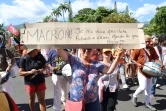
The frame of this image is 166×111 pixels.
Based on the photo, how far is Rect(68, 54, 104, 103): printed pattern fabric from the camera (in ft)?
9.89

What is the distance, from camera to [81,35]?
270cm

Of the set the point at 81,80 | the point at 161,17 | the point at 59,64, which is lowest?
the point at 81,80

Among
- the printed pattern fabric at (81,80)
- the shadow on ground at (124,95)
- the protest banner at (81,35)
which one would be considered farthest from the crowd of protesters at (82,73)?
the shadow on ground at (124,95)

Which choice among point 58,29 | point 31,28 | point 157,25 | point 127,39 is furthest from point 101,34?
point 157,25

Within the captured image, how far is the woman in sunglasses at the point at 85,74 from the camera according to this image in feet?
9.90

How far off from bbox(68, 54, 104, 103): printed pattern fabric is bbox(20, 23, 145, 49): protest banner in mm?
424

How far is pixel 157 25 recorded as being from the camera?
39969 millimetres

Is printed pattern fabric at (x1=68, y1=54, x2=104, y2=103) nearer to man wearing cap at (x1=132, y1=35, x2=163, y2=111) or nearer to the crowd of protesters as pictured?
the crowd of protesters

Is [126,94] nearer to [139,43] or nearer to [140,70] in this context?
[140,70]

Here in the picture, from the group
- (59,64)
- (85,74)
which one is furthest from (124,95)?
(85,74)

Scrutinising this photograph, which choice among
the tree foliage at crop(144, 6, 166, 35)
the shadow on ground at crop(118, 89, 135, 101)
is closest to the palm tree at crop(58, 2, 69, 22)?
the tree foliage at crop(144, 6, 166, 35)

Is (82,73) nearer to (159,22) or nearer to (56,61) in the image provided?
(56,61)

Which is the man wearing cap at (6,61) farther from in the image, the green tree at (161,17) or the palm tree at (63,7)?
the green tree at (161,17)

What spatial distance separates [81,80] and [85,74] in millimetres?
97
